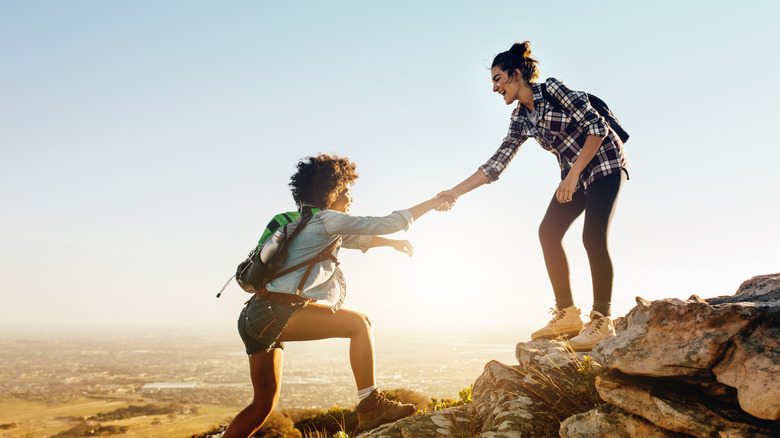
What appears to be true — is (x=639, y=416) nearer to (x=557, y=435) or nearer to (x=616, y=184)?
(x=557, y=435)

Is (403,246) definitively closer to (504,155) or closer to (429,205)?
(429,205)

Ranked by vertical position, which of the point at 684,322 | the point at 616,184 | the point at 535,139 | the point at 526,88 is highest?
the point at 526,88

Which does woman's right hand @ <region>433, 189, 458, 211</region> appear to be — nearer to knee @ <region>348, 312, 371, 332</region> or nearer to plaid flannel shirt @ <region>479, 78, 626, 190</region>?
plaid flannel shirt @ <region>479, 78, 626, 190</region>

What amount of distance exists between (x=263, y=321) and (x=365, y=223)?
1.35 meters

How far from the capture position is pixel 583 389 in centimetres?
369

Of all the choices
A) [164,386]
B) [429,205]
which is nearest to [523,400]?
[429,205]

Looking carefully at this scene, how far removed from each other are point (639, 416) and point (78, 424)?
290ft

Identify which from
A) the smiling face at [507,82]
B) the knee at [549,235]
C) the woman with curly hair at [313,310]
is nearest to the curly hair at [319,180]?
the woman with curly hair at [313,310]

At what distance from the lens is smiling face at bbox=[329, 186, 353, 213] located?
15.4 ft

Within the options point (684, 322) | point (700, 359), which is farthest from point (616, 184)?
point (700, 359)

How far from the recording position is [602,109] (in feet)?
15.2

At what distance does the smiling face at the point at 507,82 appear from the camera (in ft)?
15.6

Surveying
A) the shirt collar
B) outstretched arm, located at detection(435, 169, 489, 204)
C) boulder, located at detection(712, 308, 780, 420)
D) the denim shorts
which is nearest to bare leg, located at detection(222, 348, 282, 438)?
the denim shorts

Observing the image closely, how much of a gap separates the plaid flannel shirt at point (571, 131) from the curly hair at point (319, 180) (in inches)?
89.5
